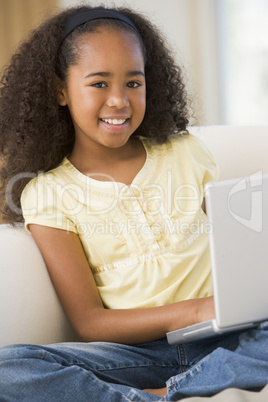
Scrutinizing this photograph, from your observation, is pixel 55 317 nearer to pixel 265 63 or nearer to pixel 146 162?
pixel 146 162

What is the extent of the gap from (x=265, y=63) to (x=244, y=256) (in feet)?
10.2

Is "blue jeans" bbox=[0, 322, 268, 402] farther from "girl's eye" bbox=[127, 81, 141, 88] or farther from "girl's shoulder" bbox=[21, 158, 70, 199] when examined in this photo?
"girl's eye" bbox=[127, 81, 141, 88]

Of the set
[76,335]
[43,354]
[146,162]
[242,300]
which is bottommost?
[76,335]

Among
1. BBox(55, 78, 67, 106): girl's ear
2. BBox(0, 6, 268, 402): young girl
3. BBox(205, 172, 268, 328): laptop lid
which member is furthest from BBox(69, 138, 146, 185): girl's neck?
BBox(205, 172, 268, 328): laptop lid

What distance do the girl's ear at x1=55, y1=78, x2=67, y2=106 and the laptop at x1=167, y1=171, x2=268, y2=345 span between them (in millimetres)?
618

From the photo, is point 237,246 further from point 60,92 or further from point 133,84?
point 60,92

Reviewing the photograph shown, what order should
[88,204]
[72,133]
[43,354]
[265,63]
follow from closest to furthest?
[43,354], [88,204], [72,133], [265,63]

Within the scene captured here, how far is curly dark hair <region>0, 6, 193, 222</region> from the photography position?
1.43 m

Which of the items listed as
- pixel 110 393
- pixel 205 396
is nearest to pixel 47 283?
pixel 110 393

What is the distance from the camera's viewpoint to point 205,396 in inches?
39.3

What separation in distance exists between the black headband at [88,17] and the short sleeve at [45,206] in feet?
1.10

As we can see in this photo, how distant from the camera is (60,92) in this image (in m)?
1.46

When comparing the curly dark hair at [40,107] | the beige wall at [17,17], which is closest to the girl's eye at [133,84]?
the curly dark hair at [40,107]

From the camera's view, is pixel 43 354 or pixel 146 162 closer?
pixel 43 354
